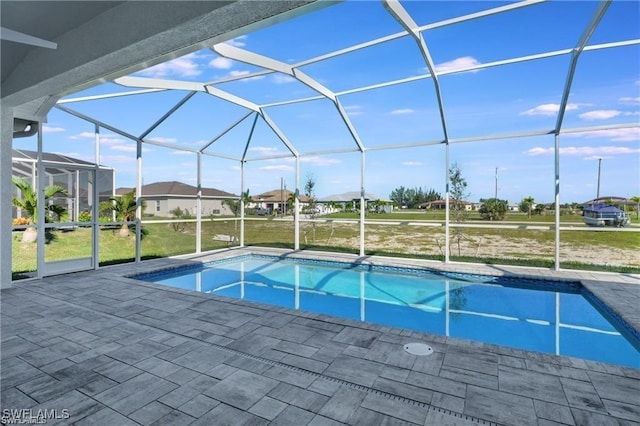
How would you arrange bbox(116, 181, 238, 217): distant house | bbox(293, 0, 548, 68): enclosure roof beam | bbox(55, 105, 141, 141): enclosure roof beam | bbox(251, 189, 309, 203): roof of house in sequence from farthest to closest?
bbox(251, 189, 309, 203): roof of house
bbox(116, 181, 238, 217): distant house
bbox(55, 105, 141, 141): enclosure roof beam
bbox(293, 0, 548, 68): enclosure roof beam

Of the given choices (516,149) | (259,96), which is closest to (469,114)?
(516,149)

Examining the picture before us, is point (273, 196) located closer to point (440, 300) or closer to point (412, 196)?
point (412, 196)

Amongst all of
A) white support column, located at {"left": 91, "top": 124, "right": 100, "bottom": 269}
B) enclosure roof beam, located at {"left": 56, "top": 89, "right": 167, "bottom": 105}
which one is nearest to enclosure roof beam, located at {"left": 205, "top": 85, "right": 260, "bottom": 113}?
enclosure roof beam, located at {"left": 56, "top": 89, "right": 167, "bottom": 105}

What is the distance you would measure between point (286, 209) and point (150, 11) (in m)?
9.77

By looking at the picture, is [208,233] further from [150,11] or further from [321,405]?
[321,405]

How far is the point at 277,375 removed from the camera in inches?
123

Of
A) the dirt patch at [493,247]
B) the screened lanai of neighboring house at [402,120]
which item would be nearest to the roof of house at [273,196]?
the screened lanai of neighboring house at [402,120]

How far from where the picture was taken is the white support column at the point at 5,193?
591 cm

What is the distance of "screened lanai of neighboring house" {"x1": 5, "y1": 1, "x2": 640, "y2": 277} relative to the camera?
5688mm

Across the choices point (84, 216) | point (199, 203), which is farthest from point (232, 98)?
point (84, 216)

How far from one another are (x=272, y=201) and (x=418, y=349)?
415 inches

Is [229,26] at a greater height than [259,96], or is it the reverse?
[259,96]

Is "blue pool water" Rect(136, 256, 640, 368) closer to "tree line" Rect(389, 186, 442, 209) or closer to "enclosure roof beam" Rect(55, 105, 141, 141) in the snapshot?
"tree line" Rect(389, 186, 442, 209)

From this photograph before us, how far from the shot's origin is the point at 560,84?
6914mm
